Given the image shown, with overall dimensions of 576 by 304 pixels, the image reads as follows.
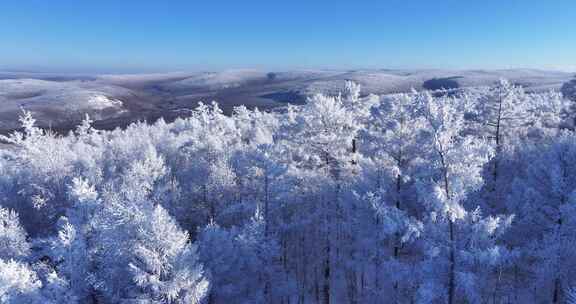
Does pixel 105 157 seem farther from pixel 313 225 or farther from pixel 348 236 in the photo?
pixel 348 236

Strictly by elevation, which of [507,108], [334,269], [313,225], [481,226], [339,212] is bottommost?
[334,269]

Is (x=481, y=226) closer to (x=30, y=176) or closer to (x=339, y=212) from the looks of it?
(x=339, y=212)

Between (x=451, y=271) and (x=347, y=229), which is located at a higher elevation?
(x=451, y=271)

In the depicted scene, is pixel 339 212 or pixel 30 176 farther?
pixel 30 176

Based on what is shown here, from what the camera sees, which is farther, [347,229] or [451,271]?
[347,229]

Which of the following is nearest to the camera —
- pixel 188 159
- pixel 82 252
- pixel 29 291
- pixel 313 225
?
pixel 29 291

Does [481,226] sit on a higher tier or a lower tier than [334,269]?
higher

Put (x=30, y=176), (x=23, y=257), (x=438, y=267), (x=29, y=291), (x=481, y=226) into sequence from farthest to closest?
1. (x=30, y=176)
2. (x=23, y=257)
3. (x=29, y=291)
4. (x=438, y=267)
5. (x=481, y=226)

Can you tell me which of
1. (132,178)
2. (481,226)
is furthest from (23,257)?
(481,226)
